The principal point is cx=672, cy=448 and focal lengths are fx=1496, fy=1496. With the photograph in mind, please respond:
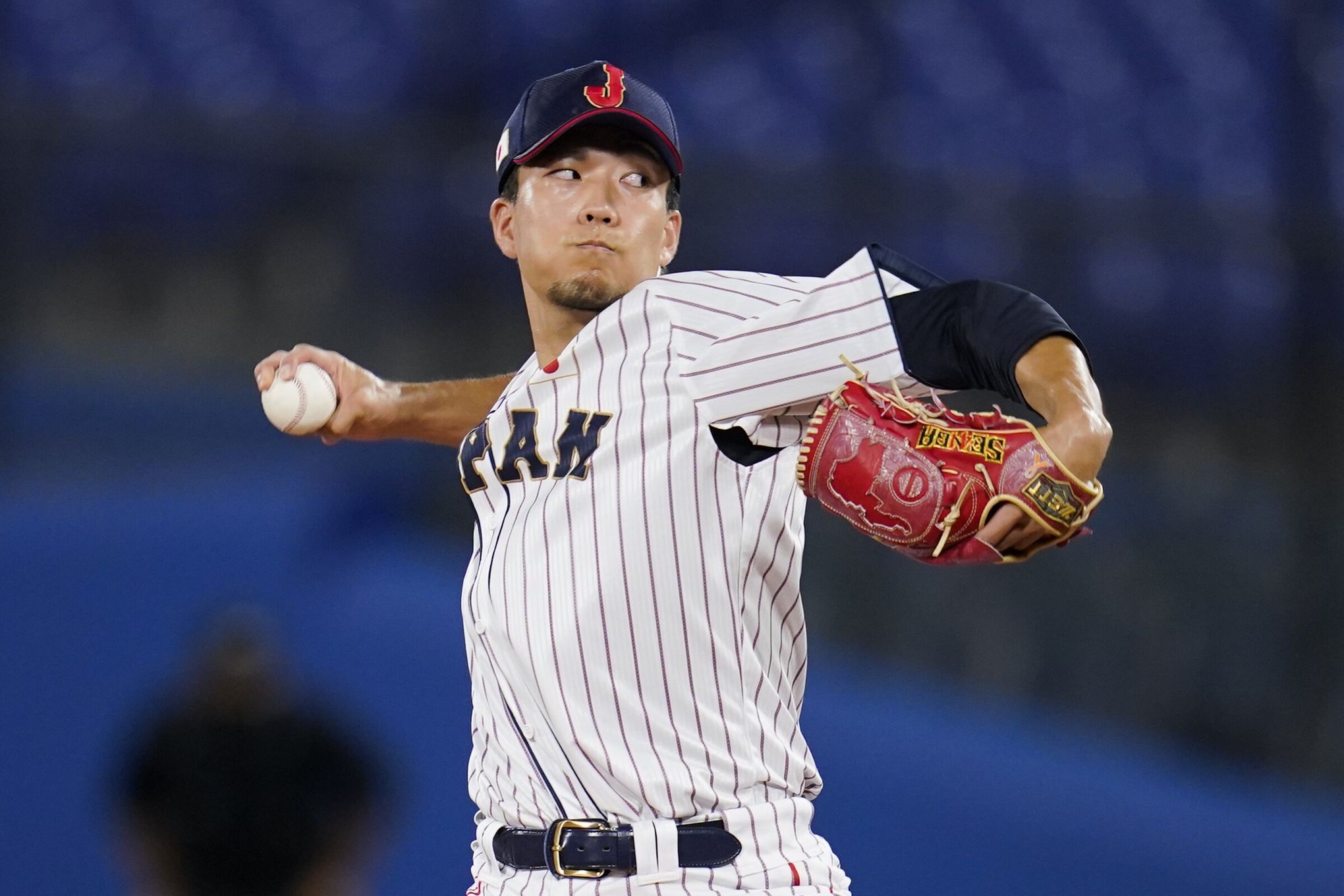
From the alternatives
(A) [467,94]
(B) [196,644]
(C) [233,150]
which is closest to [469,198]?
(A) [467,94]

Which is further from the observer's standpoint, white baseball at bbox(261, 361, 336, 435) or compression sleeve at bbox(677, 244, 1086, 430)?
white baseball at bbox(261, 361, 336, 435)

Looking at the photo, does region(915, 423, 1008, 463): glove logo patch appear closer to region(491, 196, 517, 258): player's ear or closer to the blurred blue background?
region(491, 196, 517, 258): player's ear

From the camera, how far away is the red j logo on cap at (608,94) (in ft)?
5.94

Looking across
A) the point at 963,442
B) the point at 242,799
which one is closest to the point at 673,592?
the point at 963,442

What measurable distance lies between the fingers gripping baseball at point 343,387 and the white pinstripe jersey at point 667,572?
408 millimetres

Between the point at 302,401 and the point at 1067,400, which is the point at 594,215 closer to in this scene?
the point at 302,401

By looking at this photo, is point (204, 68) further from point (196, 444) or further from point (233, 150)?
point (196, 444)

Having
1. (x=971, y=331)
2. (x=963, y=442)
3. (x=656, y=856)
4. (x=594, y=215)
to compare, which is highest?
(x=594, y=215)

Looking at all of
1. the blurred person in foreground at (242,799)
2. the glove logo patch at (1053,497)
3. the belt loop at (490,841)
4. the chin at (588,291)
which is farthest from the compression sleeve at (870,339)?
the blurred person in foreground at (242,799)

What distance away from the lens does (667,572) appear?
159 centimetres

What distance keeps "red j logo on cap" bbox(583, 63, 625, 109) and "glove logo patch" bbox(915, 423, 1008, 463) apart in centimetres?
65

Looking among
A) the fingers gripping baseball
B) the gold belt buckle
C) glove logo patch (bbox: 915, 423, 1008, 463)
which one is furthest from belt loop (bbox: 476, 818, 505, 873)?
glove logo patch (bbox: 915, 423, 1008, 463)

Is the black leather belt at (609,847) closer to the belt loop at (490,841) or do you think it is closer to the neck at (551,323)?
the belt loop at (490,841)

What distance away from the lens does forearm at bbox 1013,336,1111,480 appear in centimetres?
129
